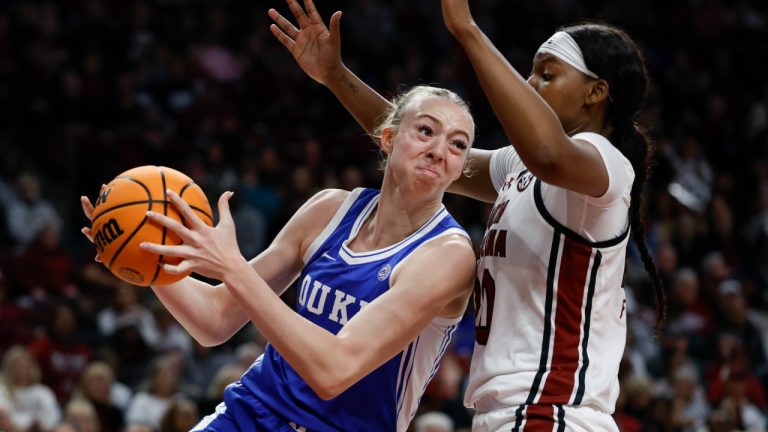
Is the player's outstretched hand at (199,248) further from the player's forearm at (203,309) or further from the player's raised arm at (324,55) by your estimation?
the player's raised arm at (324,55)

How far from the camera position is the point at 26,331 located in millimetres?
9664

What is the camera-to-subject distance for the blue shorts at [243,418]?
3721 millimetres

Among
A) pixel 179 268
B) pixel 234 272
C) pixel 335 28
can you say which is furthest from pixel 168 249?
pixel 335 28

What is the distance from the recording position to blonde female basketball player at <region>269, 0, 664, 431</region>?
3422 mm

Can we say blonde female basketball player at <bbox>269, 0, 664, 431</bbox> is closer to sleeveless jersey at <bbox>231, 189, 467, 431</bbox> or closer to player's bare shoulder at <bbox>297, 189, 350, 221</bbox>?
sleeveless jersey at <bbox>231, 189, 467, 431</bbox>

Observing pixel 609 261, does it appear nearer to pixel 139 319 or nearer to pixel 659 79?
pixel 139 319

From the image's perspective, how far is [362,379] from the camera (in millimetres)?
3750

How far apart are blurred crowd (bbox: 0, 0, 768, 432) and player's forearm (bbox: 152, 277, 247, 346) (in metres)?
4.30

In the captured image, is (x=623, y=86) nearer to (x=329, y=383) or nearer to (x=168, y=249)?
(x=329, y=383)

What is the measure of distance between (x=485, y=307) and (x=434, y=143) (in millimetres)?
601

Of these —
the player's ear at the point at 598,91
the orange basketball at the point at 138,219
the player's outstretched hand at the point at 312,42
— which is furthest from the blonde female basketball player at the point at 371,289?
the player's outstretched hand at the point at 312,42

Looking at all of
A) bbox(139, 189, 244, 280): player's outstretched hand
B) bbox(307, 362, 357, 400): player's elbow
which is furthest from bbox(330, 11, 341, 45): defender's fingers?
bbox(307, 362, 357, 400): player's elbow

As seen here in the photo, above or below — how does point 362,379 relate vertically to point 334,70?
below

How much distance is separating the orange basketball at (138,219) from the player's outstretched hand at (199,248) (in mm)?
98
